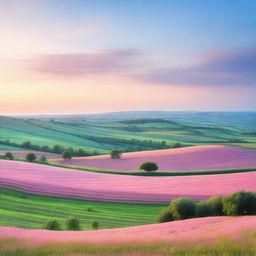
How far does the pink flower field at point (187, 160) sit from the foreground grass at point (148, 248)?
59.7 meters

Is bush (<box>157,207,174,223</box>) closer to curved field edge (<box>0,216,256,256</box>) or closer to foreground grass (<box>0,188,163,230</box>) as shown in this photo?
foreground grass (<box>0,188,163,230</box>)

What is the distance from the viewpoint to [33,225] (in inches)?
963

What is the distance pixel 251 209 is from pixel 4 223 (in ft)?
43.7

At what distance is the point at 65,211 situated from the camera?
32312 mm

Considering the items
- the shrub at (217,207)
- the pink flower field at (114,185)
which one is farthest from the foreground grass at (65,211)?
the shrub at (217,207)

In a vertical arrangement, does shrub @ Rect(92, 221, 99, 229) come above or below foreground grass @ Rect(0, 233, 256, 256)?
below

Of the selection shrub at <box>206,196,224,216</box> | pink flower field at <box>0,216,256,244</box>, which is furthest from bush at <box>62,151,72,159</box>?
pink flower field at <box>0,216,256,244</box>

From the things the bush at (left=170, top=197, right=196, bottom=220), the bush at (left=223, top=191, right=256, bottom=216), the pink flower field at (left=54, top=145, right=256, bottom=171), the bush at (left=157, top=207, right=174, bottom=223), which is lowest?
the bush at (left=157, top=207, right=174, bottom=223)

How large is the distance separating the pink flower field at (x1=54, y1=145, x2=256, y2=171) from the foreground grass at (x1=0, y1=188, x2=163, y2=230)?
3580 cm

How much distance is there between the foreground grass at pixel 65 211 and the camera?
88.5 feet

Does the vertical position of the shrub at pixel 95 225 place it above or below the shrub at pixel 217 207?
below

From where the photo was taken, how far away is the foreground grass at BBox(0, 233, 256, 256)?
36.0ft

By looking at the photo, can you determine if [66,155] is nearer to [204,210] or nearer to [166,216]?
[166,216]

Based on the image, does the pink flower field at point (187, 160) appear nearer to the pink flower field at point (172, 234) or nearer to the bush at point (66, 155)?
the bush at point (66, 155)
